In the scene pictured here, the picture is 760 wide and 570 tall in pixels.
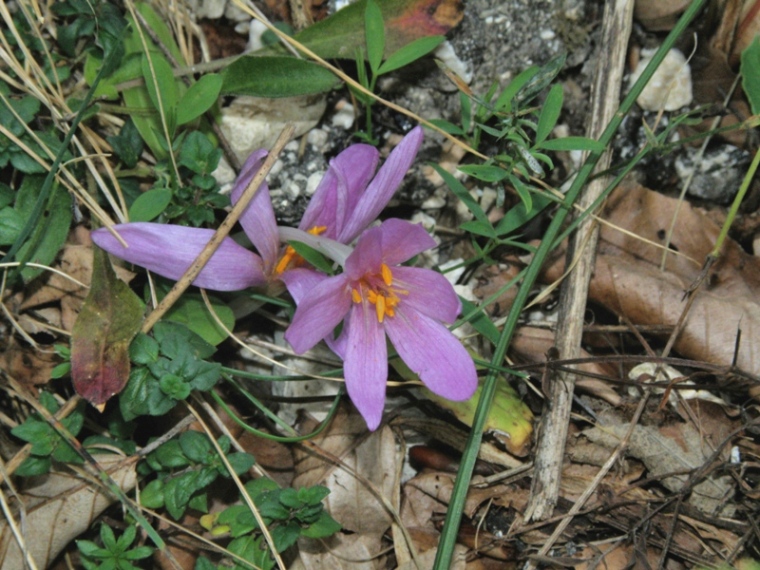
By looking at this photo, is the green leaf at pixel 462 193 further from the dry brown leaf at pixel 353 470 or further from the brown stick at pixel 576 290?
the dry brown leaf at pixel 353 470

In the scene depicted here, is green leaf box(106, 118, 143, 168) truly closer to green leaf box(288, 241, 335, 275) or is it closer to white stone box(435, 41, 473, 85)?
green leaf box(288, 241, 335, 275)

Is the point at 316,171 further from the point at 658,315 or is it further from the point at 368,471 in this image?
the point at 658,315

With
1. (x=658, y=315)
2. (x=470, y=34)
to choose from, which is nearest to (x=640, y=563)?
(x=658, y=315)

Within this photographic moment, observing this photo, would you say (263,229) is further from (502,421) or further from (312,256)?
(502,421)

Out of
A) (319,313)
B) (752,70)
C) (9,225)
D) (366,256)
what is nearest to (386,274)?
(366,256)

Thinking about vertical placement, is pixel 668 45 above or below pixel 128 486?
above

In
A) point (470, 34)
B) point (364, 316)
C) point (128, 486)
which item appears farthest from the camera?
point (470, 34)

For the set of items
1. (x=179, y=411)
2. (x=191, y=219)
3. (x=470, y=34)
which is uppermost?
(x=470, y=34)
